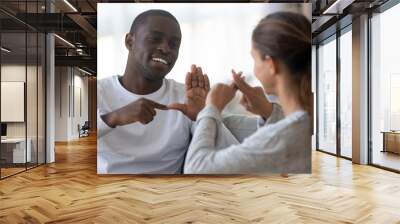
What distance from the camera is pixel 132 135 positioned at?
525 centimetres

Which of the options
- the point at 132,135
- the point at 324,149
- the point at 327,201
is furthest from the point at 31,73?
the point at 324,149

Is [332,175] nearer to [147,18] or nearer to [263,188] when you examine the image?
[263,188]

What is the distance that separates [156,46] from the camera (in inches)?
201

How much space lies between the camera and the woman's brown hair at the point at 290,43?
16.8 feet

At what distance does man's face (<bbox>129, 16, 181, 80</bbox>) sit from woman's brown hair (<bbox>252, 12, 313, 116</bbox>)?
1.07m

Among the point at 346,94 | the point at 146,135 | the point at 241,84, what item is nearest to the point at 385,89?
the point at 346,94

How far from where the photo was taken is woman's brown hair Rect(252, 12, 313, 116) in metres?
5.13

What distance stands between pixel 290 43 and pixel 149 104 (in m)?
2.01

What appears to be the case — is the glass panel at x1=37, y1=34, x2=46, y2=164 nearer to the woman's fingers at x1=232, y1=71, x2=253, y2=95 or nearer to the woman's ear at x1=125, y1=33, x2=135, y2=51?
the woman's ear at x1=125, y1=33, x2=135, y2=51

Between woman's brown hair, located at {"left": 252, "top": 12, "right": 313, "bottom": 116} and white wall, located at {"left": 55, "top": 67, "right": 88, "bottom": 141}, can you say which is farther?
white wall, located at {"left": 55, "top": 67, "right": 88, "bottom": 141}

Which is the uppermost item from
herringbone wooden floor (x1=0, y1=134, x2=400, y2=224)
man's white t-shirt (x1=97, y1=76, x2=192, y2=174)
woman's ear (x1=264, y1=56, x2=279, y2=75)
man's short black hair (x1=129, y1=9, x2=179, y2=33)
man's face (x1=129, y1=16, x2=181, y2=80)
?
man's short black hair (x1=129, y1=9, x2=179, y2=33)

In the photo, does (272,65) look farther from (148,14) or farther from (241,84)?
(148,14)

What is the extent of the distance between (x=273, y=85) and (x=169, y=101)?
137 cm

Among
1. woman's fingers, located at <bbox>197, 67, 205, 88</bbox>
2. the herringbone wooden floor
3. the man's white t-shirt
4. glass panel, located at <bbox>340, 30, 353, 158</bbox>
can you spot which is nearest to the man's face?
the man's white t-shirt
